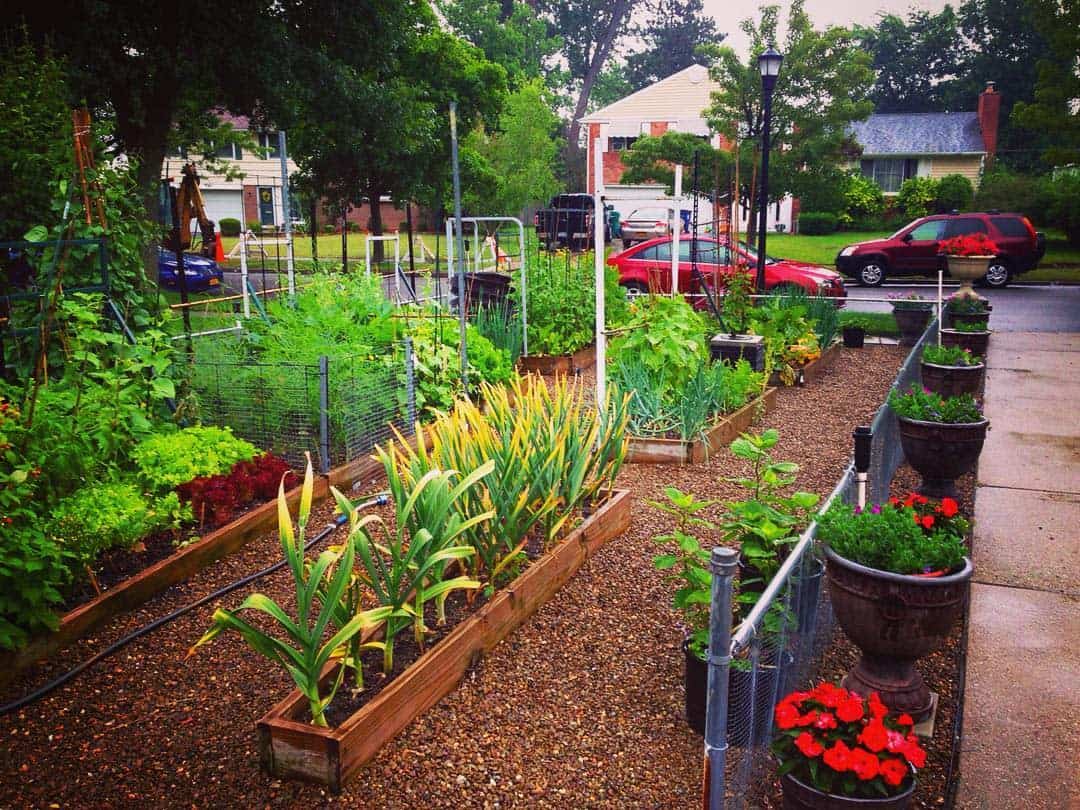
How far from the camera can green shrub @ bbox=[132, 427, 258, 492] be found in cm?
516

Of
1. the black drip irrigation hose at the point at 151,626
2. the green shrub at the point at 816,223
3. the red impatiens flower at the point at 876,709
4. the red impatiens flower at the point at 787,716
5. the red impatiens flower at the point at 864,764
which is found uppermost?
the green shrub at the point at 816,223

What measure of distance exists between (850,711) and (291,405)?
4.39 m

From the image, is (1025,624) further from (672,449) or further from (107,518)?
(107,518)

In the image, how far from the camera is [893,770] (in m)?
2.59

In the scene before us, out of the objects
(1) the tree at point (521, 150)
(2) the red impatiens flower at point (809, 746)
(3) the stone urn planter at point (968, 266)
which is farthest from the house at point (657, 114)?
(2) the red impatiens flower at point (809, 746)

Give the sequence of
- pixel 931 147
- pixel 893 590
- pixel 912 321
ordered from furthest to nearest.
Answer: pixel 931 147 → pixel 912 321 → pixel 893 590

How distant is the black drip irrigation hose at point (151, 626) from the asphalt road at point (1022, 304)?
392 inches

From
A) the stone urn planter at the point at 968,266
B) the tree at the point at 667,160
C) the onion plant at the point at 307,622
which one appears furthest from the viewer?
the tree at the point at 667,160

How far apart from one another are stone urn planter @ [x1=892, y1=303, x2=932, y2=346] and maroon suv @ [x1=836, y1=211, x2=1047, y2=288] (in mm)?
9656

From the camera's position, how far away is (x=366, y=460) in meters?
6.40

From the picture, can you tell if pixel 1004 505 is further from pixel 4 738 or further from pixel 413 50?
pixel 413 50

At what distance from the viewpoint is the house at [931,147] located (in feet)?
124

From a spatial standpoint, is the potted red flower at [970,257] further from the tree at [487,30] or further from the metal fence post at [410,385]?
the tree at [487,30]

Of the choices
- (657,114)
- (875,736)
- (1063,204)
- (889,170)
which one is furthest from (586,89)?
(875,736)
